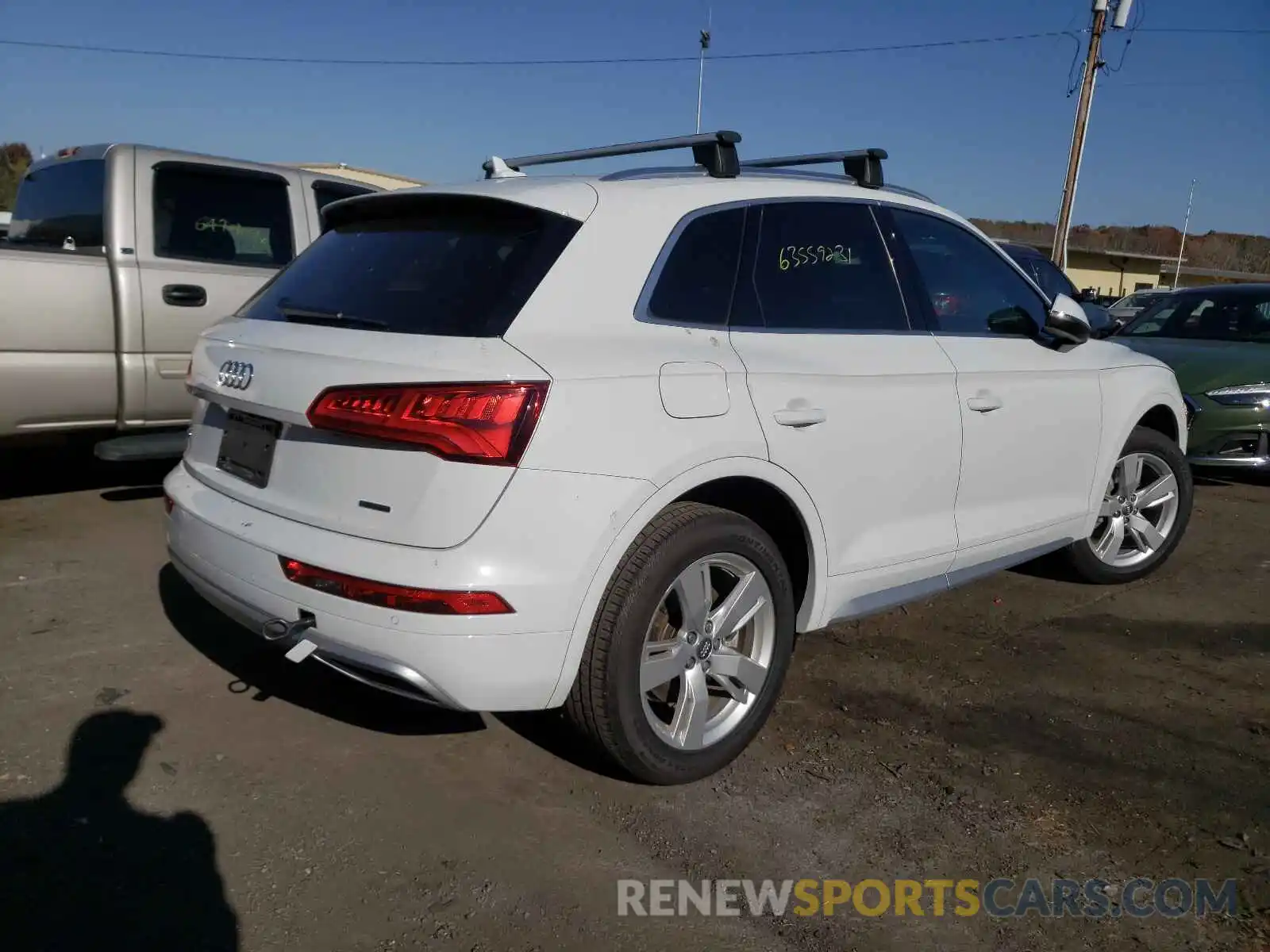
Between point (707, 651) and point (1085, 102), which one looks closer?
point (707, 651)

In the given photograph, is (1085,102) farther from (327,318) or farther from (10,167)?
(10,167)

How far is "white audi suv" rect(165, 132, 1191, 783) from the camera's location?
2.45 meters

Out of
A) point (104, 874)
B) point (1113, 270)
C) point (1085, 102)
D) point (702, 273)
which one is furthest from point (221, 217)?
point (1113, 270)

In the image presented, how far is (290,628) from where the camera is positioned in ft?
8.59

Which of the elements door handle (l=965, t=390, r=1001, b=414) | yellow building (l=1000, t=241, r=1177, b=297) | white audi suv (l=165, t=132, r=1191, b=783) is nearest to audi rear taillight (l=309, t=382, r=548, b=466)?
white audi suv (l=165, t=132, r=1191, b=783)

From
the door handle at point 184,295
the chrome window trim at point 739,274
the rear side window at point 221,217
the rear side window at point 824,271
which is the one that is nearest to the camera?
the chrome window trim at point 739,274

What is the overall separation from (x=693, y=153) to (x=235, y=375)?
65.2 inches

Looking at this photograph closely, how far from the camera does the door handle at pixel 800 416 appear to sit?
9.77ft

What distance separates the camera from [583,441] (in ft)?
8.24

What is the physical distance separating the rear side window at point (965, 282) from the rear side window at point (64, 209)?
4.20 meters

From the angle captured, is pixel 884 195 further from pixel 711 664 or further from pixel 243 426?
pixel 243 426

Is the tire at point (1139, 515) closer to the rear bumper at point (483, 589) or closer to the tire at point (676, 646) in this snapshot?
the tire at point (676, 646)

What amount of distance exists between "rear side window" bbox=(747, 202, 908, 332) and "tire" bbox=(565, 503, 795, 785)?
75 centimetres

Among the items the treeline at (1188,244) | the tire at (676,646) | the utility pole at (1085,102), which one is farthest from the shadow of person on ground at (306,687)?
the treeline at (1188,244)
